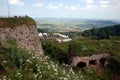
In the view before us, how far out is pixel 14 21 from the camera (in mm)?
28141

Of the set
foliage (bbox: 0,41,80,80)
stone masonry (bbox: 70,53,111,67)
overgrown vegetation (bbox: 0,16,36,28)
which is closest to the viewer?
foliage (bbox: 0,41,80,80)

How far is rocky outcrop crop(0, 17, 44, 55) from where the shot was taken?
26681mm

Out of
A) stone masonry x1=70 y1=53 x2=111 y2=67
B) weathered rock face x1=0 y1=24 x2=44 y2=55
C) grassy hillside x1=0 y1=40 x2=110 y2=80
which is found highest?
grassy hillside x1=0 y1=40 x2=110 y2=80

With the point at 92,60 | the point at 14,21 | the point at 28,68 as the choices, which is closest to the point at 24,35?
the point at 14,21

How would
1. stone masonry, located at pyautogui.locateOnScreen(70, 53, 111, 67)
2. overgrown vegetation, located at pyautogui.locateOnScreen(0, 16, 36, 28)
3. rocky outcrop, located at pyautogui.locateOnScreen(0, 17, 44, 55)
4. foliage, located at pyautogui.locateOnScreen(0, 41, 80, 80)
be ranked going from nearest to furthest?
foliage, located at pyautogui.locateOnScreen(0, 41, 80, 80) < rocky outcrop, located at pyautogui.locateOnScreen(0, 17, 44, 55) < overgrown vegetation, located at pyautogui.locateOnScreen(0, 16, 36, 28) < stone masonry, located at pyautogui.locateOnScreen(70, 53, 111, 67)

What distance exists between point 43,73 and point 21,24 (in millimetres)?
18788

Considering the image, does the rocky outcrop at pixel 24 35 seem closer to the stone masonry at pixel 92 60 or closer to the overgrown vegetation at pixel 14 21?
the overgrown vegetation at pixel 14 21

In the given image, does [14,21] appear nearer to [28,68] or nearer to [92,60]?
[92,60]

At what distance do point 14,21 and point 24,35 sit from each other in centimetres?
190

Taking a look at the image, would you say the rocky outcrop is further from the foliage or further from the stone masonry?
the foliage

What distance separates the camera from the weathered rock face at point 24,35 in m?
26.7

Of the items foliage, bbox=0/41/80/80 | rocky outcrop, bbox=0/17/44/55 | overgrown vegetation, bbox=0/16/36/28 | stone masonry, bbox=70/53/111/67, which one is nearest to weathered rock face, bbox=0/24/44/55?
rocky outcrop, bbox=0/17/44/55

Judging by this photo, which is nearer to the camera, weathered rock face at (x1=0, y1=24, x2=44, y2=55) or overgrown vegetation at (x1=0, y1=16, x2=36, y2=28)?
weathered rock face at (x1=0, y1=24, x2=44, y2=55)

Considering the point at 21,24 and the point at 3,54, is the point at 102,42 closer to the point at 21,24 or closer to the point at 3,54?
the point at 21,24
